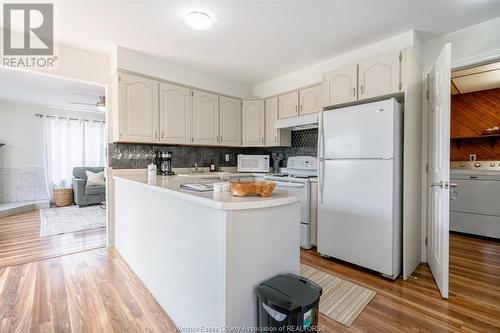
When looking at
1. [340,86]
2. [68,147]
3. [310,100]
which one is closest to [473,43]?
[340,86]

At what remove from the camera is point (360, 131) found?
2.33 metres

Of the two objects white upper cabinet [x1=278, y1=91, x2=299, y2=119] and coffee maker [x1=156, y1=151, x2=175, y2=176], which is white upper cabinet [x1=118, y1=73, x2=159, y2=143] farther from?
white upper cabinet [x1=278, y1=91, x2=299, y2=119]

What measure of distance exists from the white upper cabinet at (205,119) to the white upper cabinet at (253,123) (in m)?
0.53

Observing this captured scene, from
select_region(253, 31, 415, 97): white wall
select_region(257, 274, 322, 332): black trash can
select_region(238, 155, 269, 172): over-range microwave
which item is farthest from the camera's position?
select_region(238, 155, 269, 172): over-range microwave

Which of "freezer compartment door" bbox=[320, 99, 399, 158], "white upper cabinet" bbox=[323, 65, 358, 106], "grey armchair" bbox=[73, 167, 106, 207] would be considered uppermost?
"white upper cabinet" bbox=[323, 65, 358, 106]

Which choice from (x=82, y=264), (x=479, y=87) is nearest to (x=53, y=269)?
(x=82, y=264)

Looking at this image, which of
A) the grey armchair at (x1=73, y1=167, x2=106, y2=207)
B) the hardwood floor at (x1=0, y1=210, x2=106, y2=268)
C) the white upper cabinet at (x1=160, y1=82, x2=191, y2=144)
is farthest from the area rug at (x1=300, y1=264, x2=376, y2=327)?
the grey armchair at (x1=73, y1=167, x2=106, y2=207)

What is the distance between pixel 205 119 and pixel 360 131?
86.0 inches

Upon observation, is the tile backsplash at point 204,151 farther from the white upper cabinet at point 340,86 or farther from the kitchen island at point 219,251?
the kitchen island at point 219,251

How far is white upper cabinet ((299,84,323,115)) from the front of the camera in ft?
10.4

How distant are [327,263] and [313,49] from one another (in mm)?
2471

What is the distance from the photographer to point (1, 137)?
504cm

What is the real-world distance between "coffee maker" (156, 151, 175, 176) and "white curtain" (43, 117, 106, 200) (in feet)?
12.6

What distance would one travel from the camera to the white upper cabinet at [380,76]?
2.24 metres
